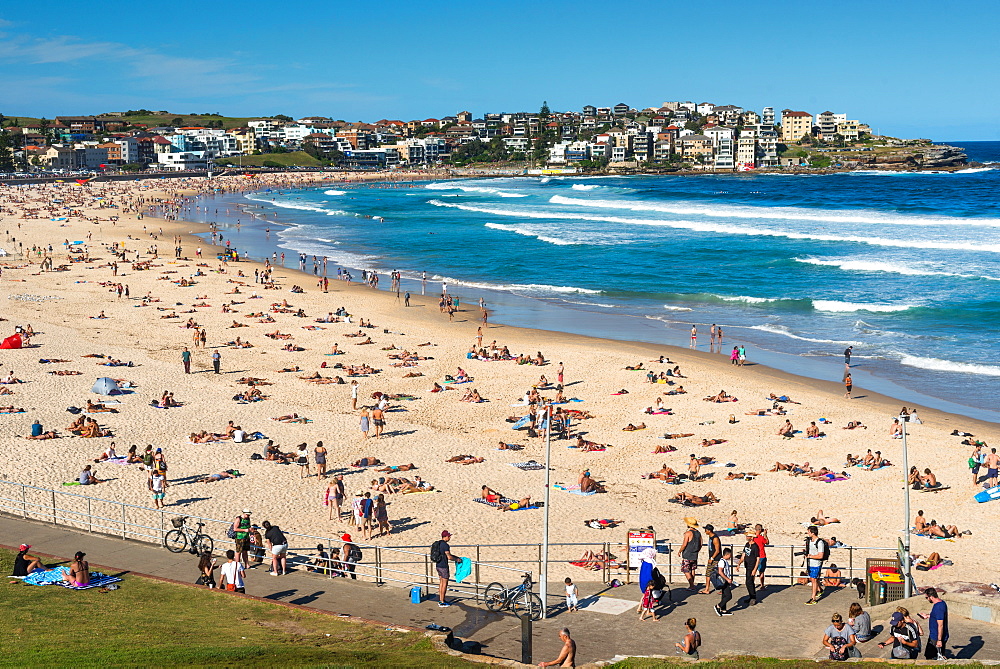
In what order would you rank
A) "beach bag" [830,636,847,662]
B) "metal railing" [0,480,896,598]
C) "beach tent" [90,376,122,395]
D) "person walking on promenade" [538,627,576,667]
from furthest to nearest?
"beach tent" [90,376,122,395]
"metal railing" [0,480,896,598]
"beach bag" [830,636,847,662]
"person walking on promenade" [538,627,576,667]

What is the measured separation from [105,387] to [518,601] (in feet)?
58.4

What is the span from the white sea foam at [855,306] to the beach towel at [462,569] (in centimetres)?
3070

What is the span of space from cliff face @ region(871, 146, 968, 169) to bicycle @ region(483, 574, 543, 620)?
190754mm

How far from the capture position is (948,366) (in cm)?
3081

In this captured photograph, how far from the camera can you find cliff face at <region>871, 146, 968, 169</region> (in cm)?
18600

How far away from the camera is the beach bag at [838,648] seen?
444 inches

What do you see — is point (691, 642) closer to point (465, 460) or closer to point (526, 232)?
point (465, 460)

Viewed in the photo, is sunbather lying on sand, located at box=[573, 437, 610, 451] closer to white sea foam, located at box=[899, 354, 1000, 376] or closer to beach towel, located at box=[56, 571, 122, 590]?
beach towel, located at box=[56, 571, 122, 590]

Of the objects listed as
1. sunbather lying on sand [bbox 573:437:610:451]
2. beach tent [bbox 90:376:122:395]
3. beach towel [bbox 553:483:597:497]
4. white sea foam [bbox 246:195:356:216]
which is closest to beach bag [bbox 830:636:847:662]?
beach towel [bbox 553:483:597:497]

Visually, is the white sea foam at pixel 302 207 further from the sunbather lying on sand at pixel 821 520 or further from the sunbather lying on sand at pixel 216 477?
the sunbather lying on sand at pixel 821 520

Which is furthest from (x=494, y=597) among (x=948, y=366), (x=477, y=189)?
(x=477, y=189)

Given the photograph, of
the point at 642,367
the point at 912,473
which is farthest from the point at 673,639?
the point at 642,367

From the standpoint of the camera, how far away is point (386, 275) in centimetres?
5259

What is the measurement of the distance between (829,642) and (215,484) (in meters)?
13.3
